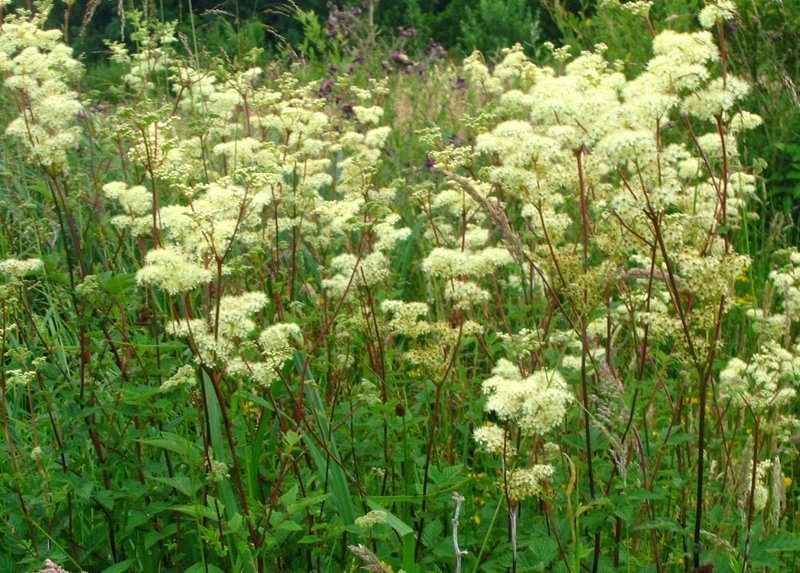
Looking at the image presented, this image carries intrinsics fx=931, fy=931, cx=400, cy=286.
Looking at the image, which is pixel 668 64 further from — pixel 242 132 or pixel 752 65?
pixel 752 65

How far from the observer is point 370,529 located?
87.6 inches

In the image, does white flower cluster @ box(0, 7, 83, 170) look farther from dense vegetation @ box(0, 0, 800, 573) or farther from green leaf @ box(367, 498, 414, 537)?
green leaf @ box(367, 498, 414, 537)

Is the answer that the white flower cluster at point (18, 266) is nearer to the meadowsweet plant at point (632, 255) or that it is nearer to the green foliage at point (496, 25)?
the meadowsweet plant at point (632, 255)

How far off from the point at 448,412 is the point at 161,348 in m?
1.09

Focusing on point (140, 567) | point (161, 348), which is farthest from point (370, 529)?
point (161, 348)

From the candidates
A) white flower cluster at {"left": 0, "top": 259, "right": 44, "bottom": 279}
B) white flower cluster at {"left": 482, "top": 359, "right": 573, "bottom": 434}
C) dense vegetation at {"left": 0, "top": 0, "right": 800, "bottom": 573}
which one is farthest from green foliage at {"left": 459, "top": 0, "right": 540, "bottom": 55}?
white flower cluster at {"left": 482, "top": 359, "right": 573, "bottom": 434}

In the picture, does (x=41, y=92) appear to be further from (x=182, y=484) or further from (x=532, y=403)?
(x=532, y=403)

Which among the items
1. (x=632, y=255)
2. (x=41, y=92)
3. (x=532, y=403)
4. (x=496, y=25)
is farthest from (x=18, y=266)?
(x=496, y=25)

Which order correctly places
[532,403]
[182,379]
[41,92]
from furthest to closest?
1. [41,92]
2. [182,379]
3. [532,403]

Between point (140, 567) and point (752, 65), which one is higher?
point (752, 65)

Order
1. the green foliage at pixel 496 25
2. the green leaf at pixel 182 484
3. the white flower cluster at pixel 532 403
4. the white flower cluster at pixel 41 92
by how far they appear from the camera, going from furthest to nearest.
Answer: the green foliage at pixel 496 25 < the white flower cluster at pixel 41 92 < the green leaf at pixel 182 484 < the white flower cluster at pixel 532 403

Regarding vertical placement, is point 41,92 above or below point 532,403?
above

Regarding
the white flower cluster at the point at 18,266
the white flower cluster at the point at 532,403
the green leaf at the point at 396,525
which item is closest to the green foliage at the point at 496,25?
the white flower cluster at the point at 18,266

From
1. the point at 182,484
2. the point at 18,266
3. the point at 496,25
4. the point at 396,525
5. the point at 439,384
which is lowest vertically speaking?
the point at 496,25
